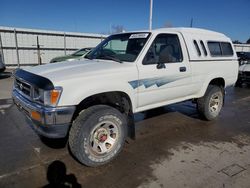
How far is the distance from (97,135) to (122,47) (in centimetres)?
189

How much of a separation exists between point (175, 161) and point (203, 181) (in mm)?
579

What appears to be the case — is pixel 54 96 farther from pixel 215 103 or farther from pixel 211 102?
pixel 215 103

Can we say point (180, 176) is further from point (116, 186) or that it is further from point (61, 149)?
point (61, 149)

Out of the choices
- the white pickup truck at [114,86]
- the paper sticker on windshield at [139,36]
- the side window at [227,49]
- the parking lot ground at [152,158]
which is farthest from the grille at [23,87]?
the side window at [227,49]

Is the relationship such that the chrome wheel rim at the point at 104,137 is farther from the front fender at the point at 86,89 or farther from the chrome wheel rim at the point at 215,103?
the chrome wheel rim at the point at 215,103

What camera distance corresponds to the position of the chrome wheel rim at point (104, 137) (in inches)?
124

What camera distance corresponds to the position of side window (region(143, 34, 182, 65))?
369 centimetres

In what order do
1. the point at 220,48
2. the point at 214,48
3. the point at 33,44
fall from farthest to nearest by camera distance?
the point at 33,44
the point at 220,48
the point at 214,48

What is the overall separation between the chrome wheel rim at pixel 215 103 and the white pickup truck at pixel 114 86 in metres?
A: 0.29

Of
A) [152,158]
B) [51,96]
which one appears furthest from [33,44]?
[152,158]

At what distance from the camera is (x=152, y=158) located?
11.2 feet

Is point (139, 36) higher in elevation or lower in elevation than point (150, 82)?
higher

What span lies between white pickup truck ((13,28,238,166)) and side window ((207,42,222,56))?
2 centimetres

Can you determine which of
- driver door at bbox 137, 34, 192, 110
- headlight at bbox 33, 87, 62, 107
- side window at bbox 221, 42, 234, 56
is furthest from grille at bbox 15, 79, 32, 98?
side window at bbox 221, 42, 234, 56
